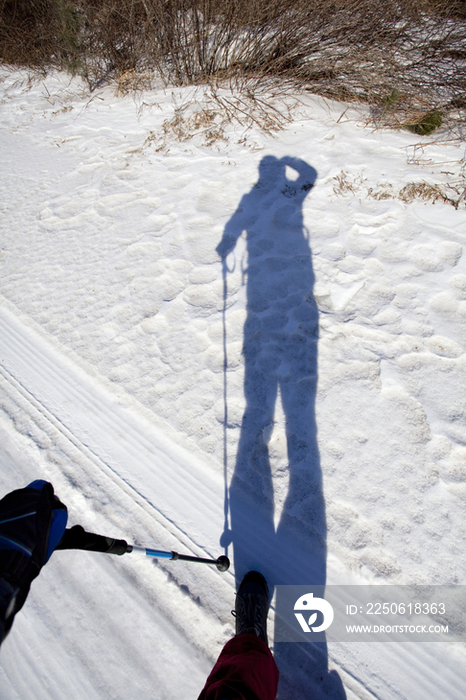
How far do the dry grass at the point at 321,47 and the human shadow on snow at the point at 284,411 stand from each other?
1.68 m

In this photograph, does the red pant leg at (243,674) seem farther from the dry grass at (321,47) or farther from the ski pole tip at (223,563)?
the dry grass at (321,47)

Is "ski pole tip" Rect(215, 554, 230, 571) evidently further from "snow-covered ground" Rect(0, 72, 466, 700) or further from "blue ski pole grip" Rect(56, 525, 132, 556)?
"blue ski pole grip" Rect(56, 525, 132, 556)

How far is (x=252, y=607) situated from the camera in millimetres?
1605

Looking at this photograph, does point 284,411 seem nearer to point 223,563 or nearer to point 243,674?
point 223,563

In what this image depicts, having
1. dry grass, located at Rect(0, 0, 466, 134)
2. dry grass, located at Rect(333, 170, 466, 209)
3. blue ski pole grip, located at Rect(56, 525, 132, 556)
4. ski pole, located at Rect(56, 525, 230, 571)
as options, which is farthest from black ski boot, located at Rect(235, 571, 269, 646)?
dry grass, located at Rect(0, 0, 466, 134)

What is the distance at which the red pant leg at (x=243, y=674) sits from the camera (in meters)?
1.23

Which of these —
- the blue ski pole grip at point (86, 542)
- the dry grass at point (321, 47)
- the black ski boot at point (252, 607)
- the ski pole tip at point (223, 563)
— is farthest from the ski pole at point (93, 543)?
the dry grass at point (321, 47)

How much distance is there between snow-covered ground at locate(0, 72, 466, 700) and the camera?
1708 mm

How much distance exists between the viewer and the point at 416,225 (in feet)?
9.34

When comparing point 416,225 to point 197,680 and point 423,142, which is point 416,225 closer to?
point 423,142

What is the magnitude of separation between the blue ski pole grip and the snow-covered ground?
52cm

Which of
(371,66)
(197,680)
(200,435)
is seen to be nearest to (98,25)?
(371,66)

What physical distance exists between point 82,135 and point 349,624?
6404mm

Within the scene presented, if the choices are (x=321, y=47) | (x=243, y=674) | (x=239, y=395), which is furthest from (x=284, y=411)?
(x=321, y=47)
